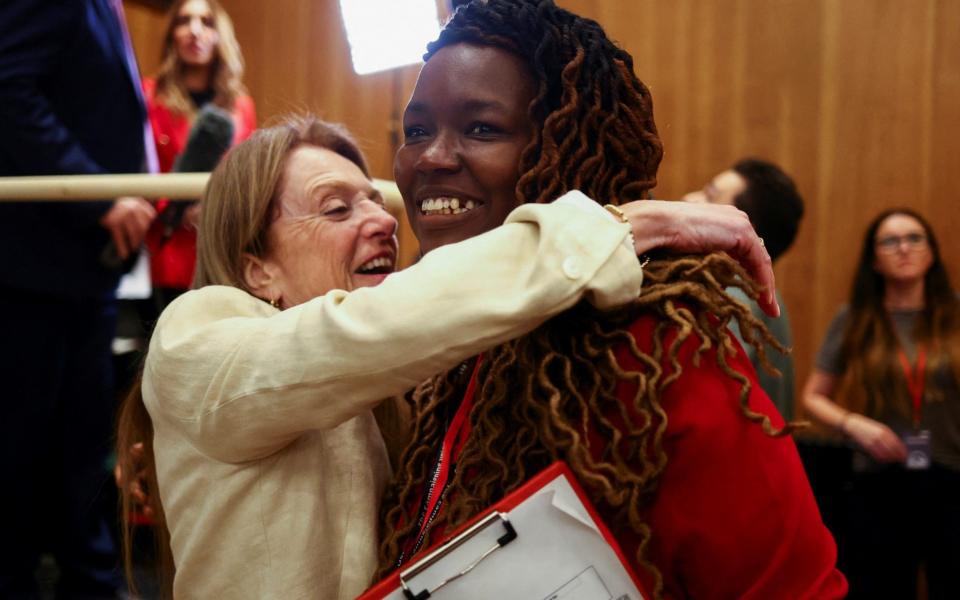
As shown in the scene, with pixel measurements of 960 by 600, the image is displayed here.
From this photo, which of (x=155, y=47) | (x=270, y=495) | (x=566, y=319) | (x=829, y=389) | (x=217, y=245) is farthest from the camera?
(x=155, y=47)

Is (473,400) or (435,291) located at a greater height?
(435,291)

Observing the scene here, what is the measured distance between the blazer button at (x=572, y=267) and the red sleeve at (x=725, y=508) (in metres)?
0.18

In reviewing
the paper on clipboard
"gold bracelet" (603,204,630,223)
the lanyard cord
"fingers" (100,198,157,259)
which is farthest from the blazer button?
"fingers" (100,198,157,259)

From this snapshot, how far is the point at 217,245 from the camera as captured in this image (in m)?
1.62

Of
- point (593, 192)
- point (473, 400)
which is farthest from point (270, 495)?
point (593, 192)

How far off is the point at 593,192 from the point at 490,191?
148 millimetres

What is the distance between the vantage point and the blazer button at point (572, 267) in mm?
1081

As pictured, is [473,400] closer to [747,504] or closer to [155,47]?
[747,504]

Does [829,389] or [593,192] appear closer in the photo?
[593,192]

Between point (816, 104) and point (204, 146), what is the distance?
9.47 ft

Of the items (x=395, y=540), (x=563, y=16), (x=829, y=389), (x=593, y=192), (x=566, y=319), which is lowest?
(x=829, y=389)

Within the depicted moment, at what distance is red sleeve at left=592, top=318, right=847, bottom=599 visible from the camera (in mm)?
1136

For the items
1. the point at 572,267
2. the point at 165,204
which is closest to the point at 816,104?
the point at 165,204

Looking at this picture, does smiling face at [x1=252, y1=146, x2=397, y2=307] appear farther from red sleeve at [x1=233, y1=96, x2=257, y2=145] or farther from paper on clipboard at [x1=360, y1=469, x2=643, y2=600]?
red sleeve at [x1=233, y1=96, x2=257, y2=145]
